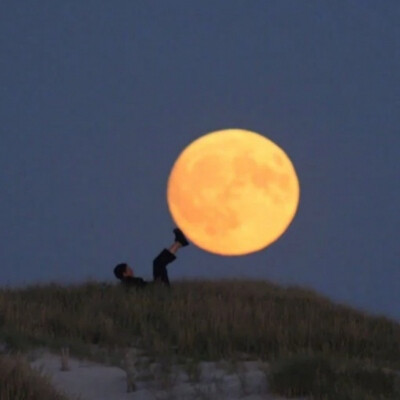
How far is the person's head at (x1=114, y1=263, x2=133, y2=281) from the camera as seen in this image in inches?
723

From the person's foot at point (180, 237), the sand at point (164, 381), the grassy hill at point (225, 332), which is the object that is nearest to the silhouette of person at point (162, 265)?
the person's foot at point (180, 237)

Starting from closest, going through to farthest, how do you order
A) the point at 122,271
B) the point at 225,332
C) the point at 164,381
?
1. the point at 164,381
2. the point at 225,332
3. the point at 122,271

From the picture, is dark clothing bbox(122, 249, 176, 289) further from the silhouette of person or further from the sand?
the sand

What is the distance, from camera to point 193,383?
9.04 metres

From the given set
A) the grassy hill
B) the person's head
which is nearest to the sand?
the grassy hill

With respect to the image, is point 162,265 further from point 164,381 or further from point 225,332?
point 164,381

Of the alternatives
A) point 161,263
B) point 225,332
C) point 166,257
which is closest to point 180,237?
point 166,257

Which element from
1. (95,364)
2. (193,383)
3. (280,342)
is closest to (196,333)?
(280,342)

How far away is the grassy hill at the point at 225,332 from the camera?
876 centimetres

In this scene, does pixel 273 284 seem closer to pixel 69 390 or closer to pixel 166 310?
pixel 166 310

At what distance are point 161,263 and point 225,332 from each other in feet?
21.6

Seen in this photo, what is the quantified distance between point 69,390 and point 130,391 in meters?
0.62

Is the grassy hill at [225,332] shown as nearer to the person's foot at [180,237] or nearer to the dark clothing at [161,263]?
the dark clothing at [161,263]

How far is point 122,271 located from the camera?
18406mm
